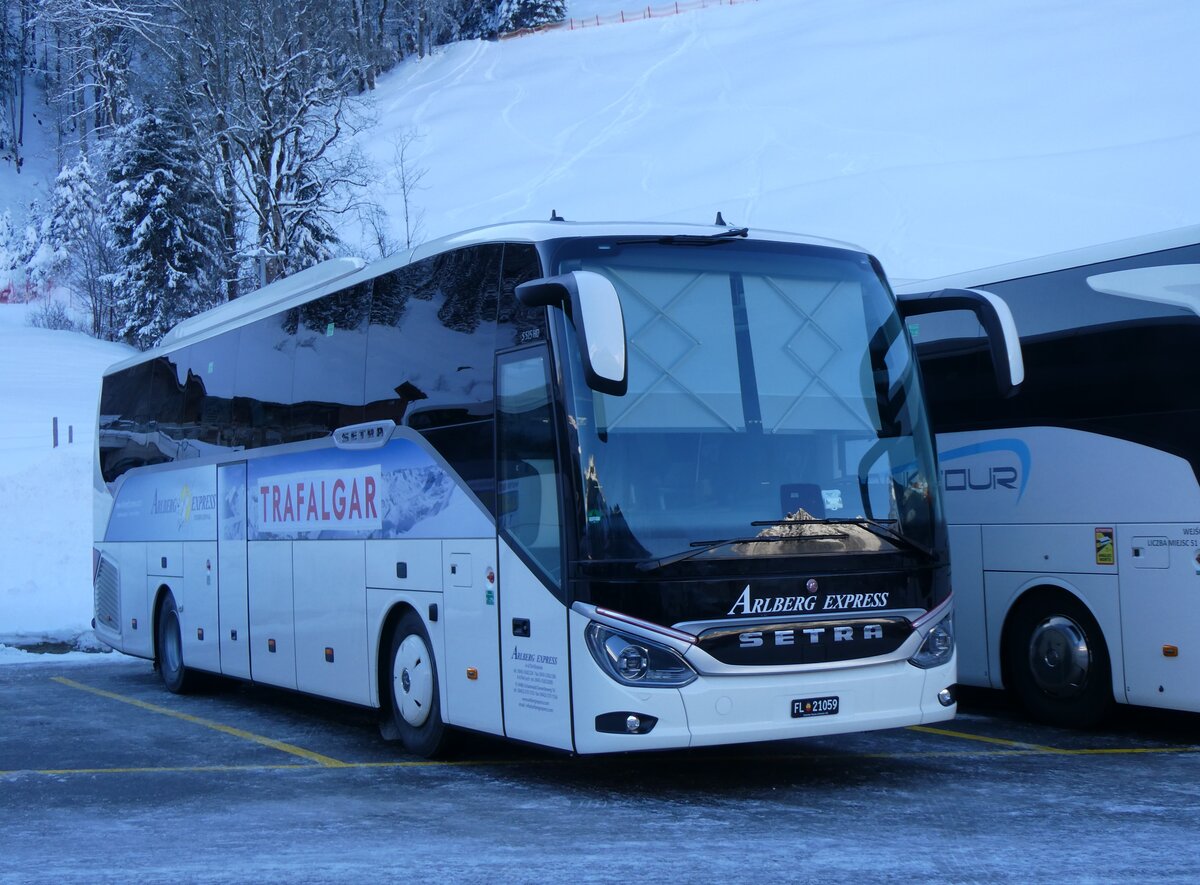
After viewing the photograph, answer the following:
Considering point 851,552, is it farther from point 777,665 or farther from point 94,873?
point 94,873

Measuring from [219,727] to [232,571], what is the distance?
1714 millimetres

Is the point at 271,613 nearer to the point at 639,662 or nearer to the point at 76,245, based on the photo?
the point at 639,662

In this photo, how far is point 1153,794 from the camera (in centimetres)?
862

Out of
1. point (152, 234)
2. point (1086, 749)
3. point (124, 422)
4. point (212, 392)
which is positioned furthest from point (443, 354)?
point (152, 234)

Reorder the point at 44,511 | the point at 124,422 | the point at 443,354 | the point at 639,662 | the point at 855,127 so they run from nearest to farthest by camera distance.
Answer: the point at 639,662
the point at 443,354
the point at 124,422
the point at 44,511
the point at 855,127

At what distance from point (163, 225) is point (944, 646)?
52046mm

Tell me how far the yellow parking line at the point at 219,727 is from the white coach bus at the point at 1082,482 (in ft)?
17.7

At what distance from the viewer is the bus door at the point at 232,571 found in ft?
44.8

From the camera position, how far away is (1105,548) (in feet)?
36.3

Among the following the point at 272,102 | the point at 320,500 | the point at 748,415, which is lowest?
the point at 320,500

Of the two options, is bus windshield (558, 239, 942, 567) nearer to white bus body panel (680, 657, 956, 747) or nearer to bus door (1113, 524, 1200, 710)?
white bus body panel (680, 657, 956, 747)

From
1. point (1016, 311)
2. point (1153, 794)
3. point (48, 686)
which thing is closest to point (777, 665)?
point (1153, 794)

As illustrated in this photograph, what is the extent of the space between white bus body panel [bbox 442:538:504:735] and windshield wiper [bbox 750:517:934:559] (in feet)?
6.23

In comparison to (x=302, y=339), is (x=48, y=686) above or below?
below
